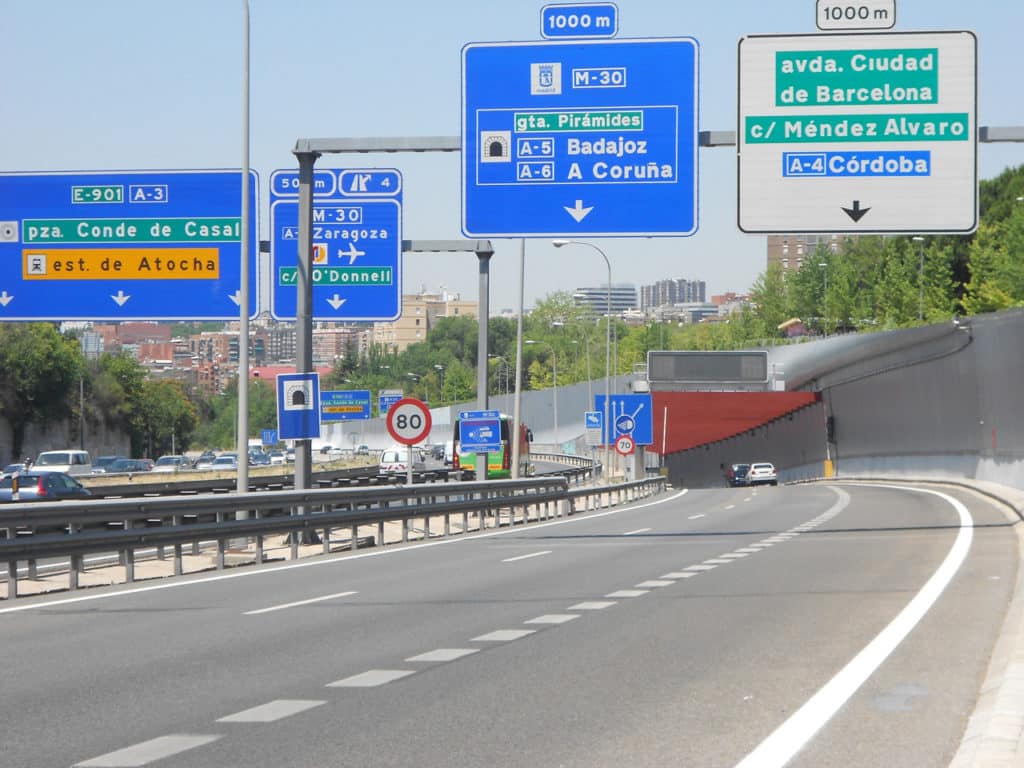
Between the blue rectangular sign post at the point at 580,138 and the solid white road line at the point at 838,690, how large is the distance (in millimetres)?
8792

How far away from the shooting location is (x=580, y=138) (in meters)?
24.1

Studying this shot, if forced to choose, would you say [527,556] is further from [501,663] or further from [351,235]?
[501,663]

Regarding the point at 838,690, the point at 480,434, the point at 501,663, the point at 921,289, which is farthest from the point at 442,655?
the point at 921,289

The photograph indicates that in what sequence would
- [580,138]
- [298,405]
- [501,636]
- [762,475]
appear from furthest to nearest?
[762,475], [298,405], [580,138], [501,636]

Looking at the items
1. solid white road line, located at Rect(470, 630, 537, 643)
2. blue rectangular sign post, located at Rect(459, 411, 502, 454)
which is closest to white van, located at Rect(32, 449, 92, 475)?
blue rectangular sign post, located at Rect(459, 411, 502, 454)

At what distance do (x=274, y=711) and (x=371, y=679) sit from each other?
4.26ft

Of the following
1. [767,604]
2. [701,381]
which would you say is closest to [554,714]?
[767,604]

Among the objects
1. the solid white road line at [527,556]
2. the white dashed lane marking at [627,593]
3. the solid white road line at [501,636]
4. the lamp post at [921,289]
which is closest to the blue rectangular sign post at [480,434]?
the solid white road line at [527,556]

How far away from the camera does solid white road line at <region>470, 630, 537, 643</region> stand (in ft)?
39.0

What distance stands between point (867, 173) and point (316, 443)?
123647 millimetres

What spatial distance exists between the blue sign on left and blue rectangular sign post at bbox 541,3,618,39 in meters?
7.17

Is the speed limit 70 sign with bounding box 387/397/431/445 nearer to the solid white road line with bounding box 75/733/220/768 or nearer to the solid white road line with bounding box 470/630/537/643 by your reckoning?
the solid white road line with bounding box 470/630/537/643

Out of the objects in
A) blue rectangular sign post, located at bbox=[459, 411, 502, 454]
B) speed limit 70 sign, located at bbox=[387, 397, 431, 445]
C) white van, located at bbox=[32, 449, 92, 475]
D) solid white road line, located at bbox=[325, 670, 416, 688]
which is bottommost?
white van, located at bbox=[32, 449, 92, 475]

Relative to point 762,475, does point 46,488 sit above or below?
above
